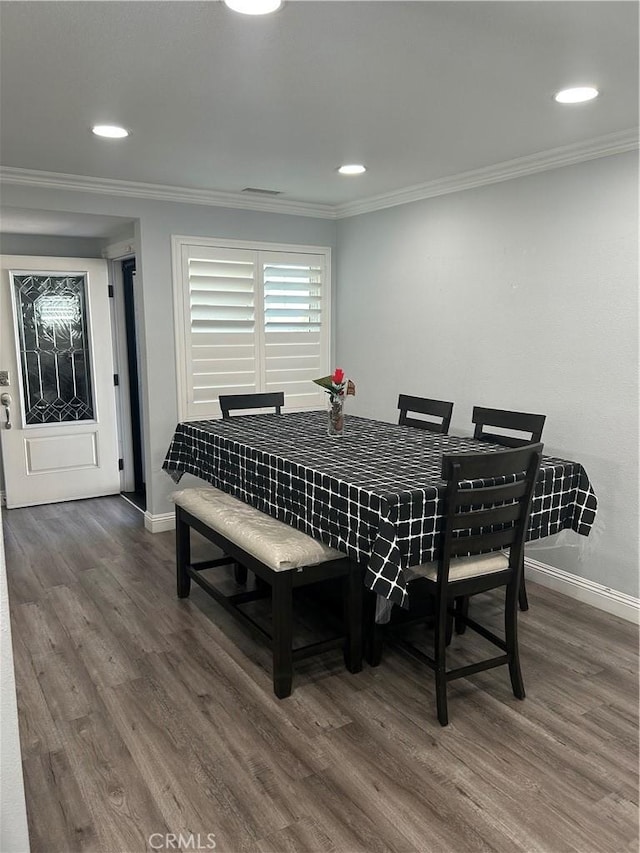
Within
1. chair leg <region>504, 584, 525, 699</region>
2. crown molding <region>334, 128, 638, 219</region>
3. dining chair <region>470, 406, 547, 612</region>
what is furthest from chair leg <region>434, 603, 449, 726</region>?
crown molding <region>334, 128, 638, 219</region>

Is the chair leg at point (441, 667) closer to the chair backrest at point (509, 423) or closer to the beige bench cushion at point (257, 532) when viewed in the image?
the beige bench cushion at point (257, 532)

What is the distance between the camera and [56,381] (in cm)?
539

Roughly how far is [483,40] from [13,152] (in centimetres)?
250

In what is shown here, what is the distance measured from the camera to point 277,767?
2.21 m

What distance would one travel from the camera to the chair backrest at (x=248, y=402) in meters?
4.17

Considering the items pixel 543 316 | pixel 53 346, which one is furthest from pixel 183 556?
pixel 53 346

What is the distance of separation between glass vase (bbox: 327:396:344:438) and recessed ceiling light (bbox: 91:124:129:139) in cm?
163

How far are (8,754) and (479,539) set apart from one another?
1.66 m

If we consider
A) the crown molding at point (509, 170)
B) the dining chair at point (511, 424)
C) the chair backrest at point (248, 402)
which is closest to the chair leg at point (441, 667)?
the dining chair at point (511, 424)

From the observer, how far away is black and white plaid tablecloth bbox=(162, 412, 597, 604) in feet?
7.72

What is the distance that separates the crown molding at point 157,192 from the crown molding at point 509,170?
16.3 inches

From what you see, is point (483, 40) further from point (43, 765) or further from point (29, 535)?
point (29, 535)

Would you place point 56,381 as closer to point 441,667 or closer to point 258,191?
point 258,191

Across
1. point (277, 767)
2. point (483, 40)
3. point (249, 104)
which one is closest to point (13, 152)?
point (249, 104)
